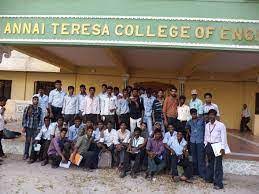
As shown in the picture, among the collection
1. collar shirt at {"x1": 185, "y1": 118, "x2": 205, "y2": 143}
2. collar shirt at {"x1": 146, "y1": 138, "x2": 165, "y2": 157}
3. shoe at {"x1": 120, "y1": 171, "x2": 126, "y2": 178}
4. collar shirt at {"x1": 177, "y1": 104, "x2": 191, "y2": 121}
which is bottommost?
shoe at {"x1": 120, "y1": 171, "x2": 126, "y2": 178}

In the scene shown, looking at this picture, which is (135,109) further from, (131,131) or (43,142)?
(43,142)

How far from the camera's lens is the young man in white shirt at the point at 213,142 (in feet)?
24.7

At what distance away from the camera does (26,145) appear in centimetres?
938

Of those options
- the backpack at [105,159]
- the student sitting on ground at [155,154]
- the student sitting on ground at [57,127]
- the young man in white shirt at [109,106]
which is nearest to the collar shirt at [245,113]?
the young man in white shirt at [109,106]

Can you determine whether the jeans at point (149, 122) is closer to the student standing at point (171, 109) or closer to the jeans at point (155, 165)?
the student standing at point (171, 109)

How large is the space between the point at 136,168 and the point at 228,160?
2.29 metres

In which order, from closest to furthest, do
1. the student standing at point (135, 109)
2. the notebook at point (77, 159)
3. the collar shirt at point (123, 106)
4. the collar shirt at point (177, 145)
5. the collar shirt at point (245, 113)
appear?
1. the collar shirt at point (177, 145)
2. the notebook at point (77, 159)
3. the student standing at point (135, 109)
4. the collar shirt at point (123, 106)
5. the collar shirt at point (245, 113)

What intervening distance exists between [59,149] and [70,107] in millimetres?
1298

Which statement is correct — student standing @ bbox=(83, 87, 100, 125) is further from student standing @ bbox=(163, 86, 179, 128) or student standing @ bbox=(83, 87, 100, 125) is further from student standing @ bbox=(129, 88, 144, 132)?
student standing @ bbox=(163, 86, 179, 128)

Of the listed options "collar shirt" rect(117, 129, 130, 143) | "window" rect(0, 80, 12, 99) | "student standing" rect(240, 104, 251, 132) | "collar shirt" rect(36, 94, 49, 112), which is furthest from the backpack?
"window" rect(0, 80, 12, 99)

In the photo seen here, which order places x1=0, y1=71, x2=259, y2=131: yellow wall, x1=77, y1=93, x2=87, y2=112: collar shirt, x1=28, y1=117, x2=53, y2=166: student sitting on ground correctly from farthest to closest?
x1=0, y1=71, x2=259, y2=131: yellow wall → x1=77, y1=93, x2=87, y2=112: collar shirt → x1=28, y1=117, x2=53, y2=166: student sitting on ground

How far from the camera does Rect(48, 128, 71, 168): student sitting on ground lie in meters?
8.68

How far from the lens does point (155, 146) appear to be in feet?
27.0

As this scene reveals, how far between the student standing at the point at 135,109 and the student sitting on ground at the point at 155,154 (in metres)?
1.15
